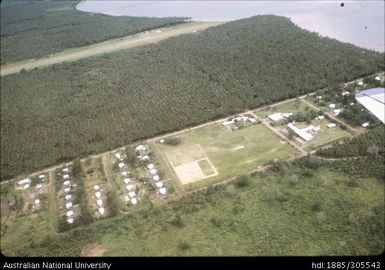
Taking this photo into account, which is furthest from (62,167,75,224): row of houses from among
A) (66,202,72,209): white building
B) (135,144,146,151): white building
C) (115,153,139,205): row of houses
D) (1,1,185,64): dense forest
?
(1,1,185,64): dense forest

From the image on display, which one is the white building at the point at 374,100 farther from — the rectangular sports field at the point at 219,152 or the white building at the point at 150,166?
the white building at the point at 150,166

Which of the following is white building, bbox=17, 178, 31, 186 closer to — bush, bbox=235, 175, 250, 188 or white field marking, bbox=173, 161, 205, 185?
white field marking, bbox=173, 161, 205, 185

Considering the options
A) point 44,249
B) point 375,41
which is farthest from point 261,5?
point 44,249

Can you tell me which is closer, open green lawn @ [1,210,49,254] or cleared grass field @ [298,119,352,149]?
open green lawn @ [1,210,49,254]

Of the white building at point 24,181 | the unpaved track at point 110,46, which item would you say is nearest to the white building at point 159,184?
the white building at point 24,181

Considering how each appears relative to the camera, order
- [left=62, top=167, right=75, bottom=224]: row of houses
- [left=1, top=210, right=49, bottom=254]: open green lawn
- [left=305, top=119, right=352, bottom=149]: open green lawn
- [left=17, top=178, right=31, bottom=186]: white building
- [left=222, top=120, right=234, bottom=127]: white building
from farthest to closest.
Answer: [left=222, top=120, right=234, bottom=127]: white building → [left=17, top=178, right=31, bottom=186]: white building → [left=305, top=119, right=352, bottom=149]: open green lawn → [left=62, top=167, right=75, bottom=224]: row of houses → [left=1, top=210, right=49, bottom=254]: open green lawn

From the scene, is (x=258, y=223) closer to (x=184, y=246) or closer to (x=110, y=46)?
(x=184, y=246)

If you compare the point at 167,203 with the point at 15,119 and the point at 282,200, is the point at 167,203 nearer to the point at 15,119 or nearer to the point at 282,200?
the point at 282,200
